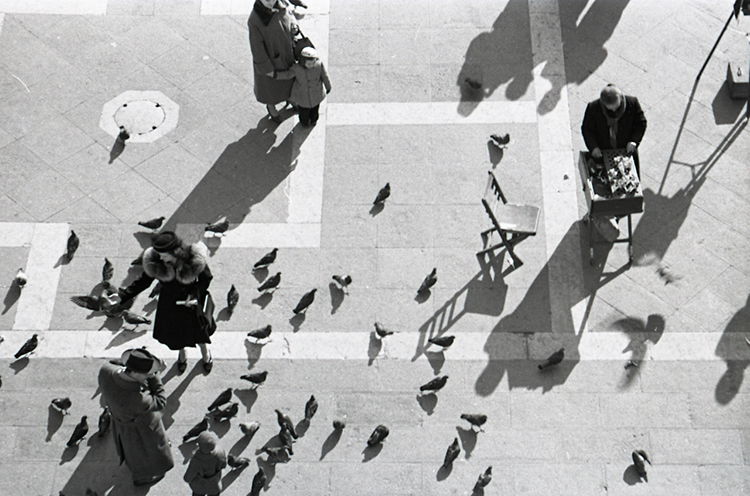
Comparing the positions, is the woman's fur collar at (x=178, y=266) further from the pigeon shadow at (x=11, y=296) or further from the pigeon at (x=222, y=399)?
the pigeon shadow at (x=11, y=296)

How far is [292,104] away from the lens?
48.2 feet

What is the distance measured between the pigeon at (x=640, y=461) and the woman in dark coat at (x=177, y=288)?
15.2 ft

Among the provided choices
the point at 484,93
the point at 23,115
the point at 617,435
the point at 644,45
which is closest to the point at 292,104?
the point at 484,93

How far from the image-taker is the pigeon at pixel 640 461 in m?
11.6

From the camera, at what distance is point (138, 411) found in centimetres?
1062

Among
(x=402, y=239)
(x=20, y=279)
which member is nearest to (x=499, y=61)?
(x=402, y=239)

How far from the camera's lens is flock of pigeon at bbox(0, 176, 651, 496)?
11.7 meters

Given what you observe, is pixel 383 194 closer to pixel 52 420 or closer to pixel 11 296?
pixel 11 296

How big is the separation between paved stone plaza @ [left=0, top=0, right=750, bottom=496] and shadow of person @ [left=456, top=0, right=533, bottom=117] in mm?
40

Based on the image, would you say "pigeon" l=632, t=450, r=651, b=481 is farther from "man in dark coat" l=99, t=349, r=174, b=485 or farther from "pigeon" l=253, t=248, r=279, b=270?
"man in dark coat" l=99, t=349, r=174, b=485

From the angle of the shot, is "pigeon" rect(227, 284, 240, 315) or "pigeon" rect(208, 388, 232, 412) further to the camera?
"pigeon" rect(227, 284, 240, 315)

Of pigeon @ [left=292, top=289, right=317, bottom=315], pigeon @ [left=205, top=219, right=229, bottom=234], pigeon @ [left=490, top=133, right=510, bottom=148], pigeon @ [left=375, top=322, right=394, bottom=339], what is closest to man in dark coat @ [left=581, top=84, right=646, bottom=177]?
pigeon @ [left=490, top=133, right=510, bottom=148]

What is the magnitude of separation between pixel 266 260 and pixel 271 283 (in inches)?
13.7

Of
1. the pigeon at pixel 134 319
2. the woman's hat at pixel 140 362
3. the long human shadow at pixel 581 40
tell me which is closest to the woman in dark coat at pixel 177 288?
the pigeon at pixel 134 319
